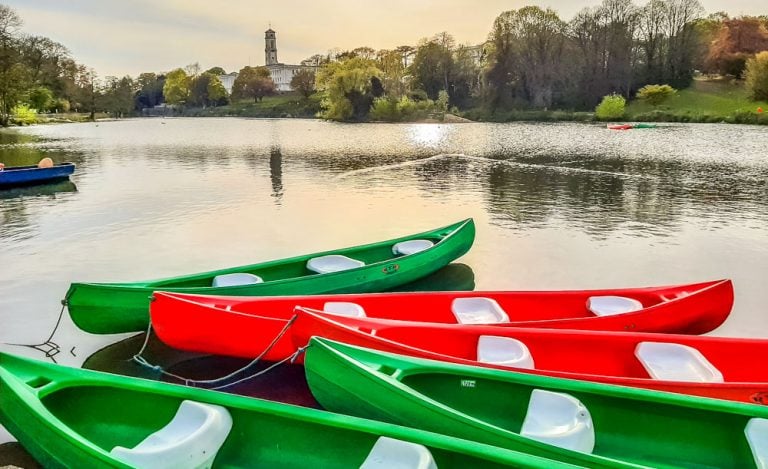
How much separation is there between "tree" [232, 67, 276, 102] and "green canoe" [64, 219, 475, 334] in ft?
452

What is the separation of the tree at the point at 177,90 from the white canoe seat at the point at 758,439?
6041 inches

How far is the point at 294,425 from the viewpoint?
4.82 metres

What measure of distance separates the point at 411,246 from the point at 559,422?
6.49m

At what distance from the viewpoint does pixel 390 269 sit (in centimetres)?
1004

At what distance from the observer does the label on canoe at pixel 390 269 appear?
9945 mm

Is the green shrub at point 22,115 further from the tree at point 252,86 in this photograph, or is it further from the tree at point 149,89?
the tree at point 149,89

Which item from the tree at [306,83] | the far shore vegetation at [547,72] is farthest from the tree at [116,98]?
the tree at [306,83]

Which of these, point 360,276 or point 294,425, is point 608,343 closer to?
point 294,425

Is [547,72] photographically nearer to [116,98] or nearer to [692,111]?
[692,111]

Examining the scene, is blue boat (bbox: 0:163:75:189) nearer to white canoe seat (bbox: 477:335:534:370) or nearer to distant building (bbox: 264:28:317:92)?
white canoe seat (bbox: 477:335:534:370)

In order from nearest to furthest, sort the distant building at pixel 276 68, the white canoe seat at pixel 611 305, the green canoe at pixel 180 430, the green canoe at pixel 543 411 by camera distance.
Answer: the green canoe at pixel 180 430 < the green canoe at pixel 543 411 < the white canoe seat at pixel 611 305 < the distant building at pixel 276 68

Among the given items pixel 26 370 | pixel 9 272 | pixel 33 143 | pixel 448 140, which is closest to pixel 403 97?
pixel 448 140

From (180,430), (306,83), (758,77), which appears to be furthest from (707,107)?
(306,83)

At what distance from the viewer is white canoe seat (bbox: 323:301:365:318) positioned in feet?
25.0
